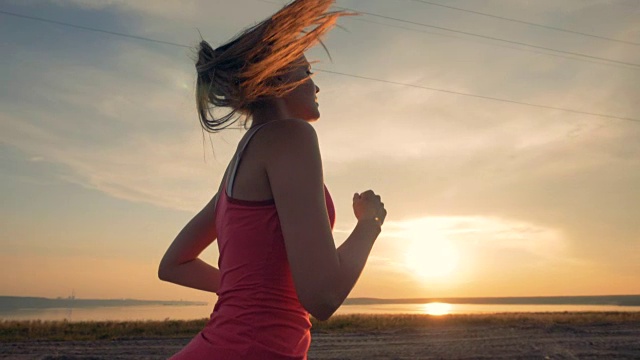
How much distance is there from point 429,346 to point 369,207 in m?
14.8

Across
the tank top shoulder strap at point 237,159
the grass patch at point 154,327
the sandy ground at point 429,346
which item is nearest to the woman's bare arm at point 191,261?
the tank top shoulder strap at point 237,159

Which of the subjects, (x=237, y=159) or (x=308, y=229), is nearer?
(x=308, y=229)

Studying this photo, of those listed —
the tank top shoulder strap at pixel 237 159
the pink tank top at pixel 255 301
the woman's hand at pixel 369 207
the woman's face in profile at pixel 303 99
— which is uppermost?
the woman's face in profile at pixel 303 99

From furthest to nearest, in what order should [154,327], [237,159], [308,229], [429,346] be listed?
[154,327], [429,346], [237,159], [308,229]

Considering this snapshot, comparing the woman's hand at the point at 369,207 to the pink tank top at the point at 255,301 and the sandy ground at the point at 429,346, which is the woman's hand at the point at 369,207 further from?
the sandy ground at the point at 429,346

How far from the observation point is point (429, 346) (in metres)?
15.5

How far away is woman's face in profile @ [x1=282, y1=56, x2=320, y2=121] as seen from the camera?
155cm

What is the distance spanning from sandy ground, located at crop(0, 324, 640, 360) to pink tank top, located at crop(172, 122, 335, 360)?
12.5 metres

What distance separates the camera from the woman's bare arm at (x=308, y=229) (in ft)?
4.29

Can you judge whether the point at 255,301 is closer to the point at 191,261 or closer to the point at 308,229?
the point at 308,229

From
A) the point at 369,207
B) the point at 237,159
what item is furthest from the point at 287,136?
the point at 369,207

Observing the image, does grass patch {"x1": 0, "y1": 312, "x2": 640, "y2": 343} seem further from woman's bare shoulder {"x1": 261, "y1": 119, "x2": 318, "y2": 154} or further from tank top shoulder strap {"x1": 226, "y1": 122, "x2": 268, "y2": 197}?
woman's bare shoulder {"x1": 261, "y1": 119, "x2": 318, "y2": 154}

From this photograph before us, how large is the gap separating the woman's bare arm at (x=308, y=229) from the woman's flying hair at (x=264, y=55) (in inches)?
6.2

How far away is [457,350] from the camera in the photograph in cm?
1465
